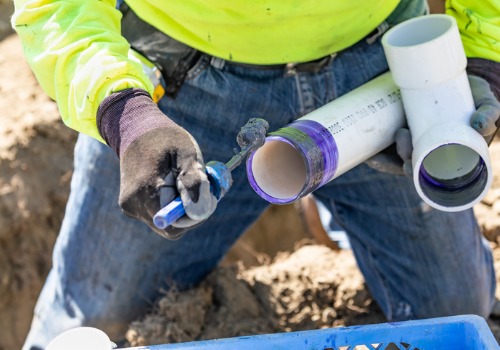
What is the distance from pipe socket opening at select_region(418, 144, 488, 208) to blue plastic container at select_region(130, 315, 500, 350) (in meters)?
0.29

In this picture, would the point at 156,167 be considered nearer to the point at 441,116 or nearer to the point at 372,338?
the point at 372,338

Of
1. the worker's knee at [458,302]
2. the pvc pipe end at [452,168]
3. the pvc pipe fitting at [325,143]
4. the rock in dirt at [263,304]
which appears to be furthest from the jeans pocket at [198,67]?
the worker's knee at [458,302]

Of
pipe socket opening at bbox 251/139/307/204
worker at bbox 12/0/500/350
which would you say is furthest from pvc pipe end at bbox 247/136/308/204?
worker at bbox 12/0/500/350

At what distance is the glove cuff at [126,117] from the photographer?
1.41 metres

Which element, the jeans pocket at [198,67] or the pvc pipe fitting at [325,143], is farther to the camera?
the jeans pocket at [198,67]

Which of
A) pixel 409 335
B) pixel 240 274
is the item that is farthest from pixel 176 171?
pixel 240 274

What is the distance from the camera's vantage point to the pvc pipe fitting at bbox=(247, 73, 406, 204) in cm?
153

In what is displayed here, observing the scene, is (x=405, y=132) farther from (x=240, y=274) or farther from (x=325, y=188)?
(x=240, y=274)

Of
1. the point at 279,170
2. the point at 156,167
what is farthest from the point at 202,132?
the point at 156,167

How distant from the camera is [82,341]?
4.51 ft

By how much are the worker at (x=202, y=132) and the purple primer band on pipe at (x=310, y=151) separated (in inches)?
6.2

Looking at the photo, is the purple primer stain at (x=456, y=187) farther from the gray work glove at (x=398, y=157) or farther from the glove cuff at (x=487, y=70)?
the glove cuff at (x=487, y=70)

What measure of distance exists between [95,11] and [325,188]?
0.75 m

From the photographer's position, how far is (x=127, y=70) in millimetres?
1516
